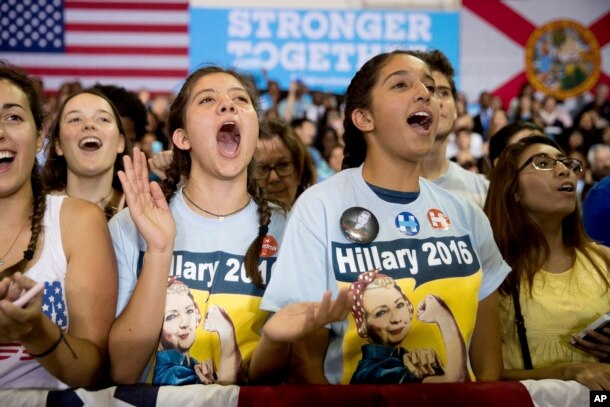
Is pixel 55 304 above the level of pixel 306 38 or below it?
below

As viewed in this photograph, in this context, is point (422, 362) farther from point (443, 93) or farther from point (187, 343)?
point (443, 93)

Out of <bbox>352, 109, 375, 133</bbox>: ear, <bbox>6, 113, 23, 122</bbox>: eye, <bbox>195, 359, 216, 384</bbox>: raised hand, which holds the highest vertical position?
<bbox>352, 109, 375, 133</bbox>: ear

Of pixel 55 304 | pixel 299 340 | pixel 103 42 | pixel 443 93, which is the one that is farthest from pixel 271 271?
pixel 103 42

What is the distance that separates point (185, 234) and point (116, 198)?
3.45 ft

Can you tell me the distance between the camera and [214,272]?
2168 mm

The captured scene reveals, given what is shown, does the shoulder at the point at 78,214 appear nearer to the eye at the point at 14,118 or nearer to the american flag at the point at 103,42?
the eye at the point at 14,118

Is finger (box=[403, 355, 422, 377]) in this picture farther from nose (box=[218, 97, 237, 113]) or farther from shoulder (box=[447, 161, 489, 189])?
shoulder (box=[447, 161, 489, 189])

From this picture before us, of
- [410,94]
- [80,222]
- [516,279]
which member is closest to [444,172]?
[516,279]

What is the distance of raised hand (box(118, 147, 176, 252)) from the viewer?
2.07 m

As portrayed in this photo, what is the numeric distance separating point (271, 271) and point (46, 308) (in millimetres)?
631

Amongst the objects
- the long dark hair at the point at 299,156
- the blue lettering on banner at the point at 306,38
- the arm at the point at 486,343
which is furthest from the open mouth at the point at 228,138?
the blue lettering on banner at the point at 306,38

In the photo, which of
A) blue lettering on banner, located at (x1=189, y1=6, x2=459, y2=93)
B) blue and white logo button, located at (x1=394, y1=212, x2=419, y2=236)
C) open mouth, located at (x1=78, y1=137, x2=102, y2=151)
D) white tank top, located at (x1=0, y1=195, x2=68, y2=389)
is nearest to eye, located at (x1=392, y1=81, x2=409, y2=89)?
blue and white logo button, located at (x1=394, y1=212, x2=419, y2=236)

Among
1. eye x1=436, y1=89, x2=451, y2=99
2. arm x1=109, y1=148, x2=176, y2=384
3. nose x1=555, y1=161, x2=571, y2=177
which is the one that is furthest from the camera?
eye x1=436, y1=89, x2=451, y2=99

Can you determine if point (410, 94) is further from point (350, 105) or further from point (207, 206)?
point (207, 206)
